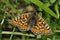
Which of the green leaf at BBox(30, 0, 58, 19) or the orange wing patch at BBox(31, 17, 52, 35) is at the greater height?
the green leaf at BBox(30, 0, 58, 19)

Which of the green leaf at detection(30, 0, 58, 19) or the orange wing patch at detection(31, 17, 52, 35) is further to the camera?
the green leaf at detection(30, 0, 58, 19)

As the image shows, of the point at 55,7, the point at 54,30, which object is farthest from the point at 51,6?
the point at 54,30

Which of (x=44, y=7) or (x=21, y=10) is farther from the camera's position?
(x=21, y=10)

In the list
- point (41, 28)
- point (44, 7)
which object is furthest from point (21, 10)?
point (41, 28)

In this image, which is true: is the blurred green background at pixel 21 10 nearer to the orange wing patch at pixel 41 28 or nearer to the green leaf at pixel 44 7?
the green leaf at pixel 44 7

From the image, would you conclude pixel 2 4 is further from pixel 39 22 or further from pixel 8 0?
pixel 39 22

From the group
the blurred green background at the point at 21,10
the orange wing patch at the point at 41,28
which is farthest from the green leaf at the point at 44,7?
the orange wing patch at the point at 41,28

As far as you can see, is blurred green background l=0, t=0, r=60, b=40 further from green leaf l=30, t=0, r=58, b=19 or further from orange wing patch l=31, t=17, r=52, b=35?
orange wing patch l=31, t=17, r=52, b=35

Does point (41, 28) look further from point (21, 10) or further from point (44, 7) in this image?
point (21, 10)

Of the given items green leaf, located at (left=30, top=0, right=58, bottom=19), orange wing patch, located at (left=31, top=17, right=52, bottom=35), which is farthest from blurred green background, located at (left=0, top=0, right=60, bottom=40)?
orange wing patch, located at (left=31, top=17, right=52, bottom=35)
